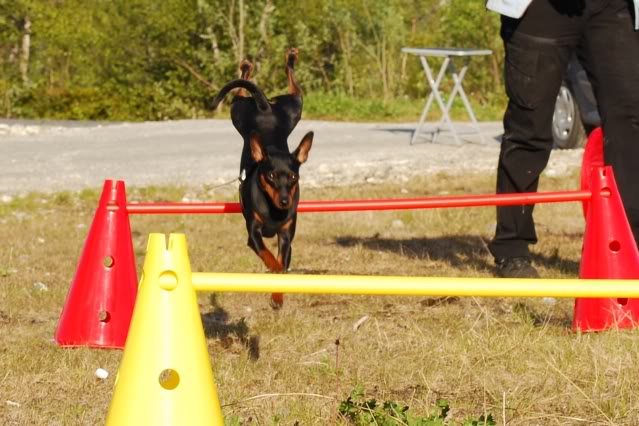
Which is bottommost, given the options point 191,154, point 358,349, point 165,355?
point 191,154

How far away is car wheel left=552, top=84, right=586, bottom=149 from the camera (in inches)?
486

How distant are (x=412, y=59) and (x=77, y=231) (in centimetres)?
1613

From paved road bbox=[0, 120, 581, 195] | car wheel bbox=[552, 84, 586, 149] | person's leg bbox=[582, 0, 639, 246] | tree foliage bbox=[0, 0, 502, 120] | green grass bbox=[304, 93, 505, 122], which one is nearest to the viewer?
person's leg bbox=[582, 0, 639, 246]

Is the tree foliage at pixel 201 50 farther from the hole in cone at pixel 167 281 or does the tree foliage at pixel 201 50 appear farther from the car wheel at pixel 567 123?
the hole in cone at pixel 167 281

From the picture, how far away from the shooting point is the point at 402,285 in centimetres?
294

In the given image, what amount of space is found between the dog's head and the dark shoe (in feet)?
4.24

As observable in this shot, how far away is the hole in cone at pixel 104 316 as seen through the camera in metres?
4.95

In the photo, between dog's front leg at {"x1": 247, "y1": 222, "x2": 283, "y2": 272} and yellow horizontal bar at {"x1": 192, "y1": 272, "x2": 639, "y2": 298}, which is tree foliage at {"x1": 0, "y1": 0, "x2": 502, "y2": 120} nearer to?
dog's front leg at {"x1": 247, "y1": 222, "x2": 283, "y2": 272}

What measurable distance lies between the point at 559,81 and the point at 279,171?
1.60 meters

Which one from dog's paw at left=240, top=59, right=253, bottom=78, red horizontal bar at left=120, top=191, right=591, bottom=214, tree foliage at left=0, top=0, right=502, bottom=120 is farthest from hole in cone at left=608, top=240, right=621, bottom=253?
tree foliage at left=0, top=0, right=502, bottom=120

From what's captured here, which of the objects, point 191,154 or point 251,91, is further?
point 191,154

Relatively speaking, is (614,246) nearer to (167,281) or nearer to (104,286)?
(104,286)

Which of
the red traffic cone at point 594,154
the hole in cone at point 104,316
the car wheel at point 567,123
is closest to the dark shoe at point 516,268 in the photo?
the red traffic cone at point 594,154

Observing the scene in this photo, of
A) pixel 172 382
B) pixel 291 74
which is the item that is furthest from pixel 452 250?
pixel 172 382
